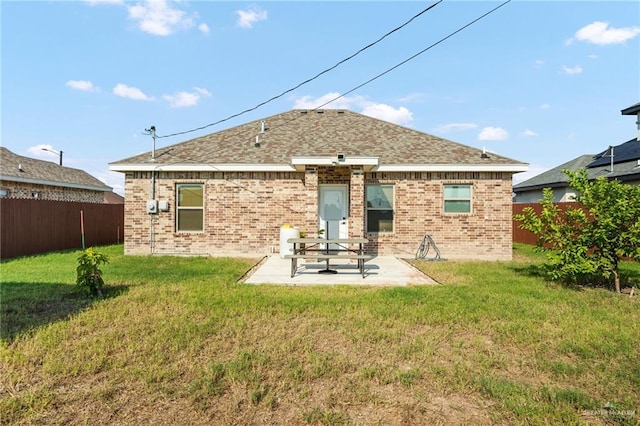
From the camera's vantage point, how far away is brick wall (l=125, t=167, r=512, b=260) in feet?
39.7

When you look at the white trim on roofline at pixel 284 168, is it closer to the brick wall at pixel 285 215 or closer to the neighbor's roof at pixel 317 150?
the neighbor's roof at pixel 317 150

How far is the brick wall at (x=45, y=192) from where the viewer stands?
17.4 metres

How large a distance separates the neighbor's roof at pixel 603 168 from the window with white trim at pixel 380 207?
6.50m

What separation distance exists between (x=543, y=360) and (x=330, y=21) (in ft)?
29.7

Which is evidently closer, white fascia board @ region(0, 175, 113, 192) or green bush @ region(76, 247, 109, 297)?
green bush @ region(76, 247, 109, 297)

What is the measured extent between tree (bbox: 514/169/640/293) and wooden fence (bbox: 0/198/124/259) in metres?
15.1

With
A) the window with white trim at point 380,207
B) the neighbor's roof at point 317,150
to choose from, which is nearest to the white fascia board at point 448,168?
the neighbor's roof at point 317,150

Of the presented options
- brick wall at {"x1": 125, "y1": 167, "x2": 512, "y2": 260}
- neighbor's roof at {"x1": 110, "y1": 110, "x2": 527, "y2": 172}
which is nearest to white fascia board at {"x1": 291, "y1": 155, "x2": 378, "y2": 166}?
neighbor's roof at {"x1": 110, "y1": 110, "x2": 527, "y2": 172}

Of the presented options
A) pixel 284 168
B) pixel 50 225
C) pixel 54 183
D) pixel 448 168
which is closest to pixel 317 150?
pixel 284 168

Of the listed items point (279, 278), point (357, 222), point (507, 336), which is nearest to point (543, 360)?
point (507, 336)

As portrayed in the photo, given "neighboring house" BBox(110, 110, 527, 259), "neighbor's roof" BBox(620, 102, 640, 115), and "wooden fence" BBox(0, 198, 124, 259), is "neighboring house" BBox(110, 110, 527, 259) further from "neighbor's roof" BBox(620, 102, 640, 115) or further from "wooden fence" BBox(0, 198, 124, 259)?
"neighbor's roof" BBox(620, 102, 640, 115)

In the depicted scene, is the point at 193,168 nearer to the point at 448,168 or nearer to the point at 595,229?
the point at 448,168

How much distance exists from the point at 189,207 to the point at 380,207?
6.63 m

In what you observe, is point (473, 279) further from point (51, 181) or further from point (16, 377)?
point (51, 181)
